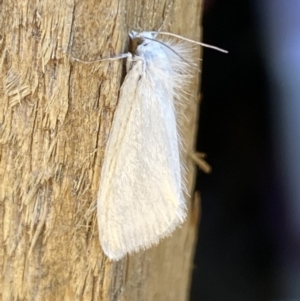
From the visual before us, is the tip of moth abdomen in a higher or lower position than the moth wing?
lower

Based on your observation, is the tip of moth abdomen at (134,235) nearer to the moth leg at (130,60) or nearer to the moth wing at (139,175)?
the moth wing at (139,175)

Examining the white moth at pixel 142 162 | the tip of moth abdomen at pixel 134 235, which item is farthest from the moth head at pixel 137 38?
the tip of moth abdomen at pixel 134 235

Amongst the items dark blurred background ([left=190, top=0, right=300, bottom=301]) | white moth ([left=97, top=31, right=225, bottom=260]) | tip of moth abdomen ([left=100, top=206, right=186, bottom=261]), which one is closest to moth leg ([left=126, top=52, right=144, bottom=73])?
white moth ([left=97, top=31, right=225, bottom=260])

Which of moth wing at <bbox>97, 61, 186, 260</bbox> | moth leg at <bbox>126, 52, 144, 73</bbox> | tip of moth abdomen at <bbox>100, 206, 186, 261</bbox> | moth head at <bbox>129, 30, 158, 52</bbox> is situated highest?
moth head at <bbox>129, 30, 158, 52</bbox>

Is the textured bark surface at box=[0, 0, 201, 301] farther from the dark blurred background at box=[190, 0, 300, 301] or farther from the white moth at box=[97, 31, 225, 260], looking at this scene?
the dark blurred background at box=[190, 0, 300, 301]

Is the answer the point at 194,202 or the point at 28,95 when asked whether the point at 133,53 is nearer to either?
the point at 28,95

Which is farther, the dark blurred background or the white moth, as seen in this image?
the dark blurred background
